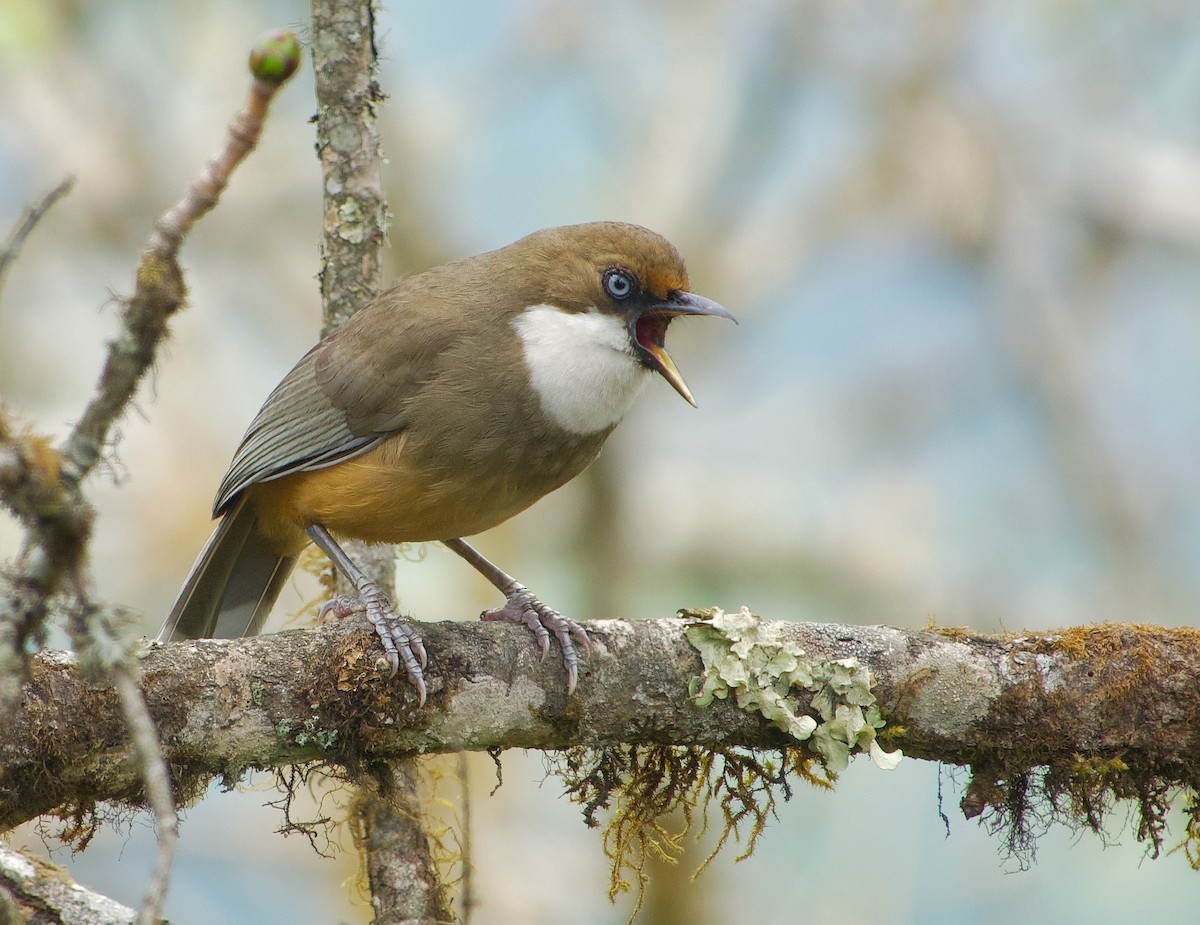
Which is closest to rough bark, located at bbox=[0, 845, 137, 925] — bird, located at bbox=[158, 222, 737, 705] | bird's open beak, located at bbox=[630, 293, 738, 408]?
bird, located at bbox=[158, 222, 737, 705]

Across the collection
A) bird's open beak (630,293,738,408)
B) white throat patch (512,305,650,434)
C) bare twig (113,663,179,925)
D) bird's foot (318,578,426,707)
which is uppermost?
bird's open beak (630,293,738,408)

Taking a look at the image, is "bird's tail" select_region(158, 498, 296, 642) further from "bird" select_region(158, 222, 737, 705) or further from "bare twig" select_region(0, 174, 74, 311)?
"bare twig" select_region(0, 174, 74, 311)

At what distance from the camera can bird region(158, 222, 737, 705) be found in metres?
3.81

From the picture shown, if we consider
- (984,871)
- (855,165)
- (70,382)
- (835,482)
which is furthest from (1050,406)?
(70,382)

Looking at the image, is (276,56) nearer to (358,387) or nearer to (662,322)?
(358,387)

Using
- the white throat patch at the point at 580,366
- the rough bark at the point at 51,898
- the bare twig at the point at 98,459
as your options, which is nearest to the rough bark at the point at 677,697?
the rough bark at the point at 51,898

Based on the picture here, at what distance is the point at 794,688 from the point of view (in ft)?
11.0

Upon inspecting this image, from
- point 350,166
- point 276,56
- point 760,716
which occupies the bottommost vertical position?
point 276,56

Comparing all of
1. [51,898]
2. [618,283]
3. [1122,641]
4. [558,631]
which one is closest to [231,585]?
[558,631]

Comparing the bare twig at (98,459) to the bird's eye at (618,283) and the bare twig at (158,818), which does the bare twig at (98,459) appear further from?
the bird's eye at (618,283)

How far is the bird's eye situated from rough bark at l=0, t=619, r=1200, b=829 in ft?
3.73

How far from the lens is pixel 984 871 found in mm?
7434

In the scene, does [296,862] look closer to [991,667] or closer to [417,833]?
[417,833]

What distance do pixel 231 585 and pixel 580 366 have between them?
154 cm
